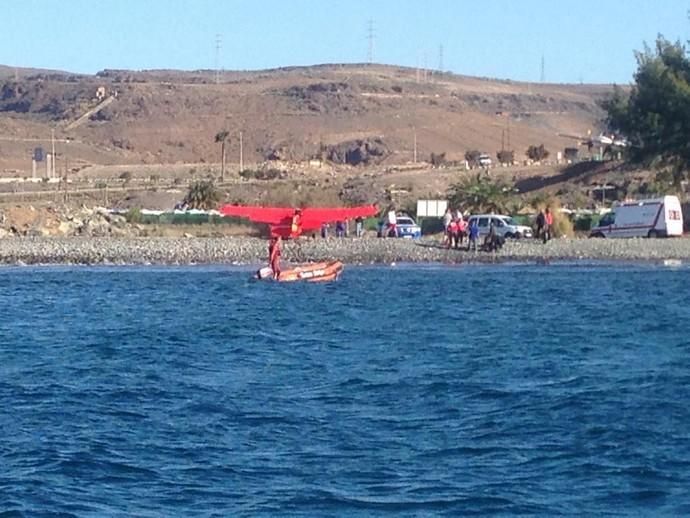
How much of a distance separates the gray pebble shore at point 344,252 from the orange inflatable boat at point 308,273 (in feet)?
24.5

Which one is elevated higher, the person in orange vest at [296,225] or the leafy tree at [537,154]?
the leafy tree at [537,154]

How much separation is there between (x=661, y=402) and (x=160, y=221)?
56920 millimetres

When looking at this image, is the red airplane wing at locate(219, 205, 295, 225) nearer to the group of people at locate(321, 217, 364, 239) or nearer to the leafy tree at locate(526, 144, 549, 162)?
the group of people at locate(321, 217, 364, 239)

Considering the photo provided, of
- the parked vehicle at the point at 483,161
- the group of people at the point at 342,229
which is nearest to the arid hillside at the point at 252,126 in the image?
the parked vehicle at the point at 483,161

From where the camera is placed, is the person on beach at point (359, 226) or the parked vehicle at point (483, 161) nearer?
the person on beach at point (359, 226)

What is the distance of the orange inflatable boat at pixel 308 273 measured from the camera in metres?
49.4

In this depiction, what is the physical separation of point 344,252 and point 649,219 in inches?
493

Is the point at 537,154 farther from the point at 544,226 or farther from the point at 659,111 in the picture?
the point at 544,226

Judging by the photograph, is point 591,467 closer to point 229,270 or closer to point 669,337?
point 669,337

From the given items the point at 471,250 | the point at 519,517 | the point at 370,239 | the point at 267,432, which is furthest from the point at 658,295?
the point at 519,517

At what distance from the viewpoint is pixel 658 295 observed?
43.3 meters

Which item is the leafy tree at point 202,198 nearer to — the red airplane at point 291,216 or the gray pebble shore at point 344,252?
the gray pebble shore at point 344,252

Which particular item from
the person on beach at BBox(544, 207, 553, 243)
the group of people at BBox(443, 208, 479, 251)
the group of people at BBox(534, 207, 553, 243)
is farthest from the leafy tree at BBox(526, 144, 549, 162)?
the group of people at BBox(443, 208, 479, 251)

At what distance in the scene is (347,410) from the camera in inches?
806
